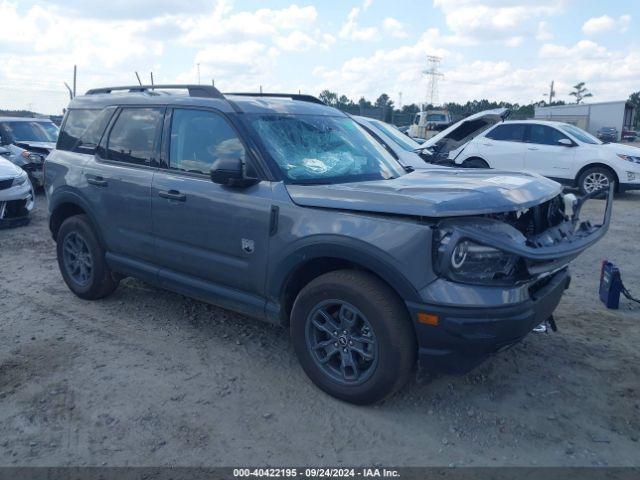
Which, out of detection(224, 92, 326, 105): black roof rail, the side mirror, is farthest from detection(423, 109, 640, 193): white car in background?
the side mirror

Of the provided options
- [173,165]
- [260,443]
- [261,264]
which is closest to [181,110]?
[173,165]

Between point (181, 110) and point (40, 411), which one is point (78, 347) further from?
point (181, 110)

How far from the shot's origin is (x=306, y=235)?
3531mm

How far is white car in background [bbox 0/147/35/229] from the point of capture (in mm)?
8586

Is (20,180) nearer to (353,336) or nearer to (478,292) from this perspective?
(353,336)

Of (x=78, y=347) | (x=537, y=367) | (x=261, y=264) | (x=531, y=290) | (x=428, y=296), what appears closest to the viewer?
(x=428, y=296)

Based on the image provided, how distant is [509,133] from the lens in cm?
1287

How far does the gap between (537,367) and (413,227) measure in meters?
1.70

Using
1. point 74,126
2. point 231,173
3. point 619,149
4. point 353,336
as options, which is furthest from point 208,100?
point 619,149

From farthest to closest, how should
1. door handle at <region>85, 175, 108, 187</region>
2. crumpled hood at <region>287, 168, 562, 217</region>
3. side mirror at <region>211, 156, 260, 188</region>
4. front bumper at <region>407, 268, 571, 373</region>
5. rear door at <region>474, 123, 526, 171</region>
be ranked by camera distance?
1. rear door at <region>474, 123, 526, 171</region>
2. door handle at <region>85, 175, 108, 187</region>
3. side mirror at <region>211, 156, 260, 188</region>
4. crumpled hood at <region>287, 168, 562, 217</region>
5. front bumper at <region>407, 268, 571, 373</region>

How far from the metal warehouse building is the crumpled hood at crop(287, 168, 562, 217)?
38.6m

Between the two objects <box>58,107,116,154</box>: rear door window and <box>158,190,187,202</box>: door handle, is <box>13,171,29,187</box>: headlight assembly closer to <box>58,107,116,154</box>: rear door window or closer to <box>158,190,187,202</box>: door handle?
<box>58,107,116,154</box>: rear door window

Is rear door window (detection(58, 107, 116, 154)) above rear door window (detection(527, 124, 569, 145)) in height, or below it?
below

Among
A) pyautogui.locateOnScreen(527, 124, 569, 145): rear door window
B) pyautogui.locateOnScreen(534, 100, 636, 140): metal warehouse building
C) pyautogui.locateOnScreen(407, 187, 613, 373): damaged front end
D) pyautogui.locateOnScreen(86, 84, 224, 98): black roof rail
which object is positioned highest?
pyautogui.locateOnScreen(534, 100, 636, 140): metal warehouse building
